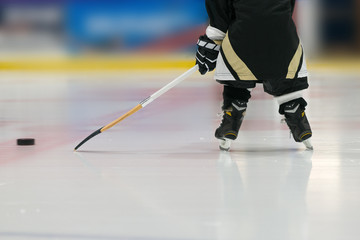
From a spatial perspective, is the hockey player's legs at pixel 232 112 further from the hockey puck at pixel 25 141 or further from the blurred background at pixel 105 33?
the blurred background at pixel 105 33

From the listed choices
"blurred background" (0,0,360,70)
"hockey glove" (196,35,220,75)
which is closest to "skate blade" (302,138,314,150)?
"hockey glove" (196,35,220,75)

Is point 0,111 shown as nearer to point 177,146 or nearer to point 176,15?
point 177,146

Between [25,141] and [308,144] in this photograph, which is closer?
[308,144]

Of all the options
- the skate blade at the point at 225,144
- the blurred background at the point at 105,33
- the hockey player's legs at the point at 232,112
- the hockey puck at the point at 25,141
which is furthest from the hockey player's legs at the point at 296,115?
the blurred background at the point at 105,33

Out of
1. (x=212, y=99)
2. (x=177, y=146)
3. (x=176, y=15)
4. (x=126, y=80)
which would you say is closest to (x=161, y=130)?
(x=177, y=146)

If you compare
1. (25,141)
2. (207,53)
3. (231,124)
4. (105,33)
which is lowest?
(105,33)

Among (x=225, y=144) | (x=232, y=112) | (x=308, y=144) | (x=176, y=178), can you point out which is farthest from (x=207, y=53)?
(x=176, y=178)

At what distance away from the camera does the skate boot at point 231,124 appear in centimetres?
294

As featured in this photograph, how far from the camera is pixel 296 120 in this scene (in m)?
2.90

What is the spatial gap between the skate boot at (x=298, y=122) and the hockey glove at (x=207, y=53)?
321 millimetres

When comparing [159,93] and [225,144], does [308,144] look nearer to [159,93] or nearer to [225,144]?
[225,144]

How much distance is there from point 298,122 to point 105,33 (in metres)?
8.32

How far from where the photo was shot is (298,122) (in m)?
2.90

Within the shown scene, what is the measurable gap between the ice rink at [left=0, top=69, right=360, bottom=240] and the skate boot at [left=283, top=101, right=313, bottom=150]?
0.20 feet
